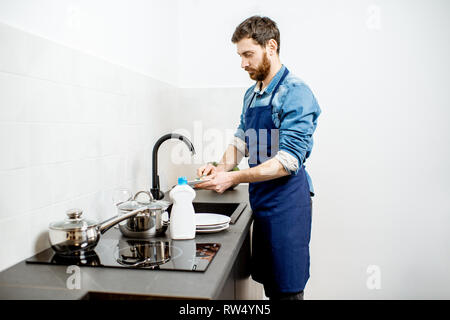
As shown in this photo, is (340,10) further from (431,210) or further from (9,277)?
(9,277)

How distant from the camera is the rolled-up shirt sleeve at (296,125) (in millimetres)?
1559

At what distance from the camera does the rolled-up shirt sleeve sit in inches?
61.4

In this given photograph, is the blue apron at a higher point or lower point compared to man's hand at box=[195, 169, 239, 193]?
lower

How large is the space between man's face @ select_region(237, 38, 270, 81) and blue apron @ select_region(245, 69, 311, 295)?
10 cm

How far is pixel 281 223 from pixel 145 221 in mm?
605

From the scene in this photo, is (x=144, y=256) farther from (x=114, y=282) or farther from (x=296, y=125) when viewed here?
(x=296, y=125)

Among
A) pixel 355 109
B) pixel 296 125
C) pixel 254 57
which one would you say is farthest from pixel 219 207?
pixel 355 109

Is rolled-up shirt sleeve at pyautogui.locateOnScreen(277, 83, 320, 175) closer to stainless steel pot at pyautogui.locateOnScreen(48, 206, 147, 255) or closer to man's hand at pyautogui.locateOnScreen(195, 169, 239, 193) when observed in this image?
man's hand at pyautogui.locateOnScreen(195, 169, 239, 193)

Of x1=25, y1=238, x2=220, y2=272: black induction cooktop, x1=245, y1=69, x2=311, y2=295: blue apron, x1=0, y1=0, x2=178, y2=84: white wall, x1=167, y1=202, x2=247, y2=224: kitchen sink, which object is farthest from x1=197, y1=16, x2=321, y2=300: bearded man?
x1=0, y1=0, x2=178, y2=84: white wall

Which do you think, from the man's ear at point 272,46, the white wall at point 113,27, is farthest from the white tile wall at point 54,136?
the man's ear at point 272,46

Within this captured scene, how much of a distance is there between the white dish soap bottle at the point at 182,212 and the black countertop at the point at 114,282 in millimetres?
197

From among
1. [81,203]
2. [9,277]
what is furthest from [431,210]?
[9,277]

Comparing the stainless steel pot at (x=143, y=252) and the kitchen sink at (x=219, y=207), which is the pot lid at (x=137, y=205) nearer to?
the stainless steel pot at (x=143, y=252)
